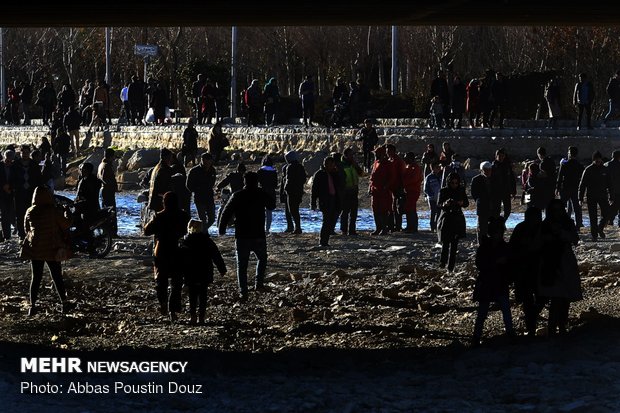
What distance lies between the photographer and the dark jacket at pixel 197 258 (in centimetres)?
1486

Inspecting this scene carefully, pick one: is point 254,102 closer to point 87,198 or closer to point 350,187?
point 350,187

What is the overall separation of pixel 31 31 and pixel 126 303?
58.5 metres

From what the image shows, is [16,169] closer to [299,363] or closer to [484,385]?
[299,363]

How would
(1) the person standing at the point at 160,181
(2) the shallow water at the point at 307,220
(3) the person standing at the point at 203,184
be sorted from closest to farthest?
(1) the person standing at the point at 160,181 → (3) the person standing at the point at 203,184 → (2) the shallow water at the point at 307,220

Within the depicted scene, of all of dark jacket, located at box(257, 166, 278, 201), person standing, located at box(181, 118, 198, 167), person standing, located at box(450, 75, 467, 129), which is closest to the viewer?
dark jacket, located at box(257, 166, 278, 201)

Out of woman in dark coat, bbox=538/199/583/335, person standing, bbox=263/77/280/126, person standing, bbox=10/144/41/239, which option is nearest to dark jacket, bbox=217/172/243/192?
person standing, bbox=10/144/41/239

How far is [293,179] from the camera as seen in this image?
23.8 meters

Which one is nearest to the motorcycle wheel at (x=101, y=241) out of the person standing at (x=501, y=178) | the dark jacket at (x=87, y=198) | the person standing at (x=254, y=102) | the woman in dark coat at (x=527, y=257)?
the dark jacket at (x=87, y=198)

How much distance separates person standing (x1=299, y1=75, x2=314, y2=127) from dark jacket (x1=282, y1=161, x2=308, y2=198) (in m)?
15.1

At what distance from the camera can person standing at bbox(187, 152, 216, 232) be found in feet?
75.0

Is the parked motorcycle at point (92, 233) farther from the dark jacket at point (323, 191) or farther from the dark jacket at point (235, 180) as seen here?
the dark jacket at point (323, 191)

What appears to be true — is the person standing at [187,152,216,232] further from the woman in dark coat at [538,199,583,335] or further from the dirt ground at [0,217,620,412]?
the woman in dark coat at [538,199,583,335]

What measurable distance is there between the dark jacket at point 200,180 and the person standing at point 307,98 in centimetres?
1594

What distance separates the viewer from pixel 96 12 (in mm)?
16641
